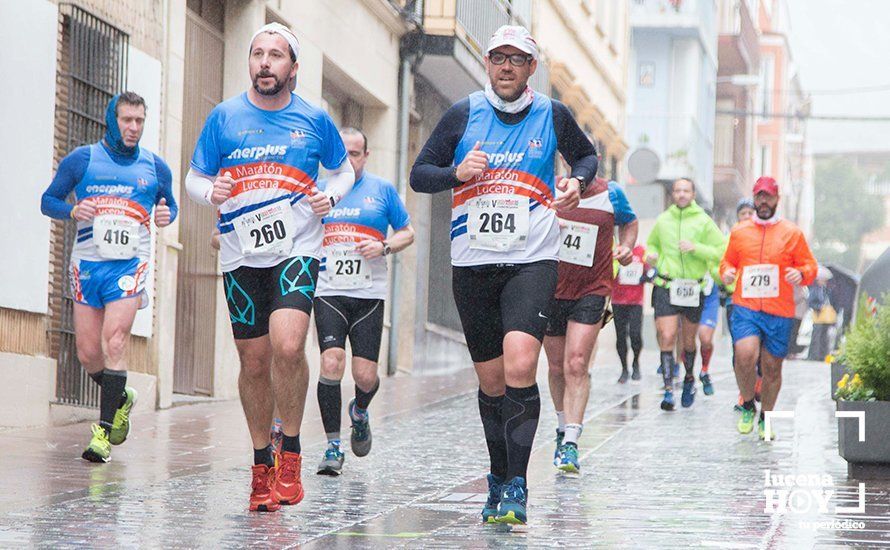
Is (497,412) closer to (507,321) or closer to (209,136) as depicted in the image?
(507,321)

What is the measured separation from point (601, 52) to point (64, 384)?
2617cm

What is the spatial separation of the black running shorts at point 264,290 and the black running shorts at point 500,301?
656mm

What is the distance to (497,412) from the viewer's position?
7750 mm

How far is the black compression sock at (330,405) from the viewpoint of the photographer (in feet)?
32.7

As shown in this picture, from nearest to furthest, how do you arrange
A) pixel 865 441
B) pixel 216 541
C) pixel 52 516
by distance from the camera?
pixel 216 541 → pixel 52 516 → pixel 865 441

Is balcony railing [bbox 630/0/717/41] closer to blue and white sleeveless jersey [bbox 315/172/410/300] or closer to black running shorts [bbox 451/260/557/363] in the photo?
blue and white sleeveless jersey [bbox 315/172/410/300]

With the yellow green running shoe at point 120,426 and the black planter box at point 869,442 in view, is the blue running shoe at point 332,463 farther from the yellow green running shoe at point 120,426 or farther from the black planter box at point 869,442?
the black planter box at point 869,442

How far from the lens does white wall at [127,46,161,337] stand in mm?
13391


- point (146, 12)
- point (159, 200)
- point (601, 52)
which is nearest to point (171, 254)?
point (146, 12)

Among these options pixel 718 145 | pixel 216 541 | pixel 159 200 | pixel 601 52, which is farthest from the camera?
pixel 718 145

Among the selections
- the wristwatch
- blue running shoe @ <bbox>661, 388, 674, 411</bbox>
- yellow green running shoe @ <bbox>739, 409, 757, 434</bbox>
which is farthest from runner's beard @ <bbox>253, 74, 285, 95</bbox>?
blue running shoe @ <bbox>661, 388, 674, 411</bbox>

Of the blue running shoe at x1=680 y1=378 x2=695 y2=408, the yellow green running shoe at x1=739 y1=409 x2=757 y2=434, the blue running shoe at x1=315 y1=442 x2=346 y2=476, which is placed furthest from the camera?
the blue running shoe at x1=680 y1=378 x2=695 y2=408

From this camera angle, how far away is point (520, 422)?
7484 millimetres

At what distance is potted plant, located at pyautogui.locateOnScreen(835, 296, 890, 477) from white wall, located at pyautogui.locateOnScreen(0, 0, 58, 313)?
17.1 feet
